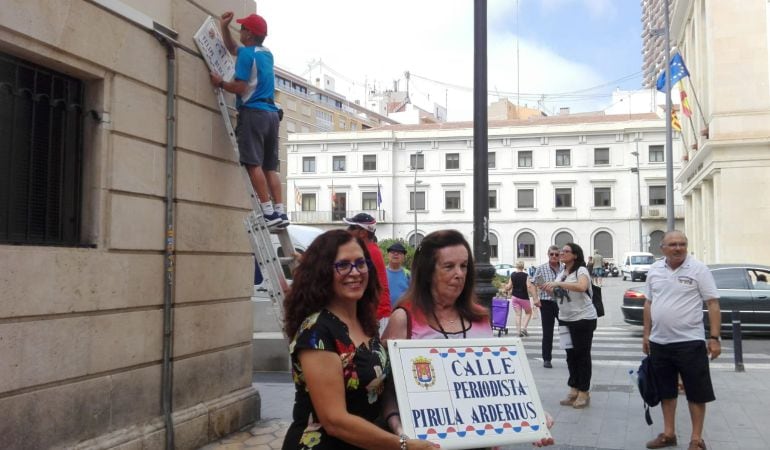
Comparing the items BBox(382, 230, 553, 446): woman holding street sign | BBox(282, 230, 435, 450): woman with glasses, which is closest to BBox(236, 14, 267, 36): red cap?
BBox(382, 230, 553, 446): woman holding street sign

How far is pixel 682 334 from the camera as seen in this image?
5648 mm

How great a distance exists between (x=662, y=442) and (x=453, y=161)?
52.7m

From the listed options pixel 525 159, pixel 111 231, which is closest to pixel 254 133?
pixel 111 231

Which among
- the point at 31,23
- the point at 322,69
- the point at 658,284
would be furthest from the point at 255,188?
the point at 322,69

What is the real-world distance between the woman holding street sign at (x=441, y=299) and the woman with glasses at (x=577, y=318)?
175 inches

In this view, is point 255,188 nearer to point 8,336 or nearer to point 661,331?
point 8,336

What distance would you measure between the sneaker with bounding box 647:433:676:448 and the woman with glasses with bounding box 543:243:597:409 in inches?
60.1

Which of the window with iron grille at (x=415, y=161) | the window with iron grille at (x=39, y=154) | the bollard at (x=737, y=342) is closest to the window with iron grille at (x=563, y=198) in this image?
the window with iron grille at (x=415, y=161)

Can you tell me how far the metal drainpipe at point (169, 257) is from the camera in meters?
5.17

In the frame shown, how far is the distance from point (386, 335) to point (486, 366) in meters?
0.48

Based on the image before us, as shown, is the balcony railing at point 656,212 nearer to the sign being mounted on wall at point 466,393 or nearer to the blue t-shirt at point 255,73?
the blue t-shirt at point 255,73

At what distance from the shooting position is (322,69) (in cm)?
9956

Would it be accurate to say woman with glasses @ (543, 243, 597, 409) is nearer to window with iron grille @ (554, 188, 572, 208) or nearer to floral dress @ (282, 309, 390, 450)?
floral dress @ (282, 309, 390, 450)

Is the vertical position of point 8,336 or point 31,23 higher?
point 31,23
